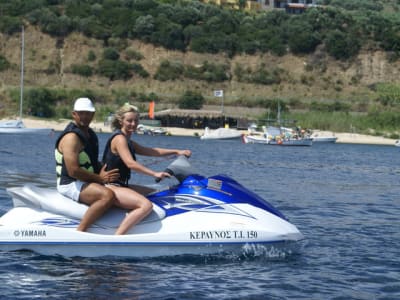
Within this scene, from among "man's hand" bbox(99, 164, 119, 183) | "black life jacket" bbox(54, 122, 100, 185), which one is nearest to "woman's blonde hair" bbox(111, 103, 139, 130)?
"black life jacket" bbox(54, 122, 100, 185)

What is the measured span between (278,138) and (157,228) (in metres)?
47.8

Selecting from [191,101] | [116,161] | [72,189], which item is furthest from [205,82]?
[72,189]

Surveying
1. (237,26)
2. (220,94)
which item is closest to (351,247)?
(220,94)

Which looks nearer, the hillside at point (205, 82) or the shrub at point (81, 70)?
the hillside at point (205, 82)

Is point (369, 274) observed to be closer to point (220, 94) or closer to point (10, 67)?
point (220, 94)

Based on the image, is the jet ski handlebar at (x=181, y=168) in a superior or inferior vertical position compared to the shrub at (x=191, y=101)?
inferior

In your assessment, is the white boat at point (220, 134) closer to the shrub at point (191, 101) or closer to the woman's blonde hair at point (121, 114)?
the shrub at point (191, 101)

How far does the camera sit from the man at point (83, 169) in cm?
866

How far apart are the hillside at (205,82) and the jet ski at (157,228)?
207 ft

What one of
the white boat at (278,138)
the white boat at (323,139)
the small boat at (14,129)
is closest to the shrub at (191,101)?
the white boat at (323,139)

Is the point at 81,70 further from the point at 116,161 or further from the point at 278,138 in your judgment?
the point at 116,161

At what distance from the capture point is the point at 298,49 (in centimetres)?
8175

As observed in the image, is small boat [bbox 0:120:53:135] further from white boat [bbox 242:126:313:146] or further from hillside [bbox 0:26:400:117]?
hillside [bbox 0:26:400:117]

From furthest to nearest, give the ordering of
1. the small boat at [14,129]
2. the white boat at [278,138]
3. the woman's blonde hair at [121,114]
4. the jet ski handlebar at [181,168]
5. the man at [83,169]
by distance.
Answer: the white boat at [278,138] → the small boat at [14,129] → the jet ski handlebar at [181,168] → the woman's blonde hair at [121,114] → the man at [83,169]
